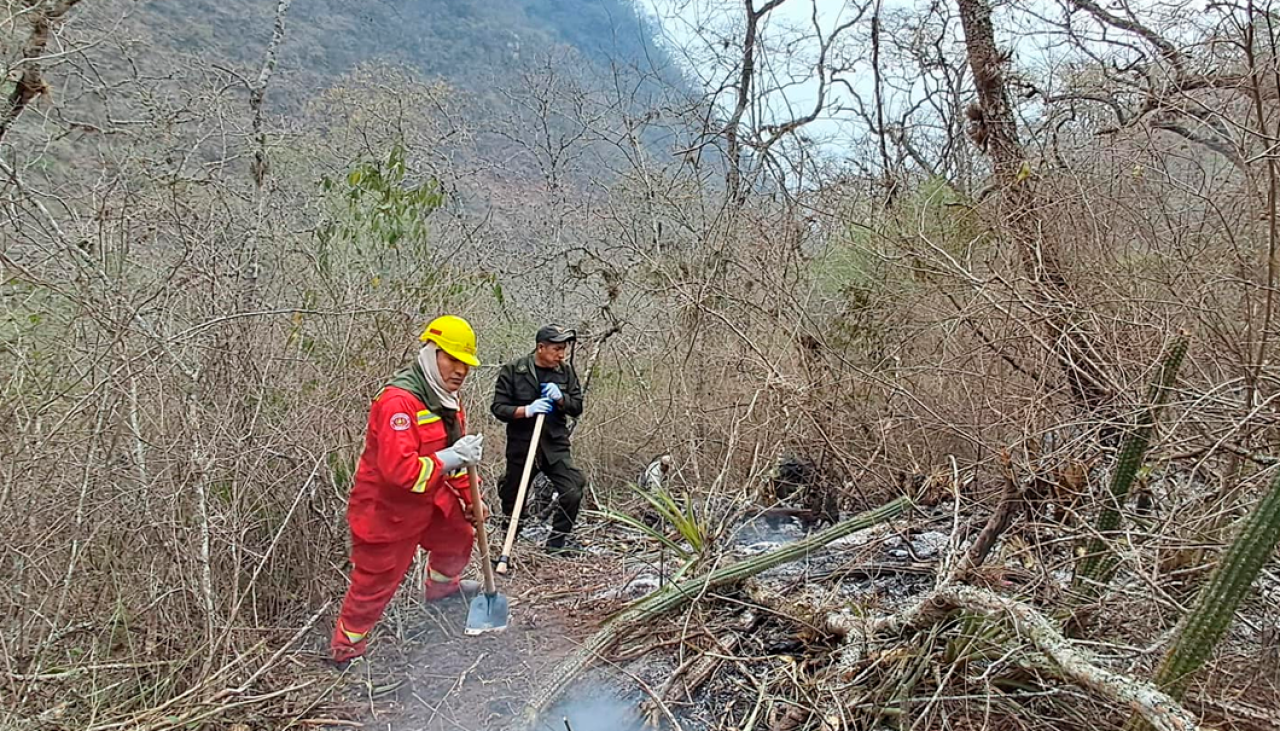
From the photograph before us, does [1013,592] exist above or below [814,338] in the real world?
below

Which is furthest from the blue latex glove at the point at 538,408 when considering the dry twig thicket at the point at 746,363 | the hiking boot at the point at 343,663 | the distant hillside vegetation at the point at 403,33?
the distant hillside vegetation at the point at 403,33

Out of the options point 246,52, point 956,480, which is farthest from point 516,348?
point 246,52

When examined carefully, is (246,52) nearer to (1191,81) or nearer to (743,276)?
(743,276)

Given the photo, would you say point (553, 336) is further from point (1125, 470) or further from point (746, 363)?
point (1125, 470)

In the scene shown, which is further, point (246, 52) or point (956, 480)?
point (246, 52)

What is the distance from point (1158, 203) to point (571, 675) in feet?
11.8

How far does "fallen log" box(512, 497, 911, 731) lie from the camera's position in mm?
3201

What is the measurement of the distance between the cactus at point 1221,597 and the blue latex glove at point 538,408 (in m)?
3.36

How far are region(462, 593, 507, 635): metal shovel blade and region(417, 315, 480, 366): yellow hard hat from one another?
1.29m

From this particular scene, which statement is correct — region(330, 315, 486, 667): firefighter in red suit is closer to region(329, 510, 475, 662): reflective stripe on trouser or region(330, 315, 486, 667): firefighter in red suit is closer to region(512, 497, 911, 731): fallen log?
region(329, 510, 475, 662): reflective stripe on trouser

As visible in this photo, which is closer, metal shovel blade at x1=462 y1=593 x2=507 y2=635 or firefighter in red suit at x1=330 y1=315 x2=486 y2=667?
firefighter in red suit at x1=330 y1=315 x2=486 y2=667

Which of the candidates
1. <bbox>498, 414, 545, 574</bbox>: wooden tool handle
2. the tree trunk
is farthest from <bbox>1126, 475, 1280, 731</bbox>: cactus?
<bbox>498, 414, 545, 574</bbox>: wooden tool handle

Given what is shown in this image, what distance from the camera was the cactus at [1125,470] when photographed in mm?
2793

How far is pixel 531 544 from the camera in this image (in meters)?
5.25
